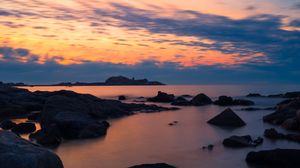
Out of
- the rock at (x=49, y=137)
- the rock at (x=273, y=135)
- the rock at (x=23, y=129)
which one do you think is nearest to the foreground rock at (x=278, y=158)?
the rock at (x=273, y=135)

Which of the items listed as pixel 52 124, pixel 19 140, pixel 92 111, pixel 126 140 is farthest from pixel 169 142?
pixel 92 111

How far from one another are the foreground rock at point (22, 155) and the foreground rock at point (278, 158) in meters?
9.66

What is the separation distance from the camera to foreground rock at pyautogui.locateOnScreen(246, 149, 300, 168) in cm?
1593

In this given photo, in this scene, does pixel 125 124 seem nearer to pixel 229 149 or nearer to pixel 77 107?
pixel 77 107

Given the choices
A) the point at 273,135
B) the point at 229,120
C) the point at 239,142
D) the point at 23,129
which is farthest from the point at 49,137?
the point at 229,120

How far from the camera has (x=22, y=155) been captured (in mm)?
9859

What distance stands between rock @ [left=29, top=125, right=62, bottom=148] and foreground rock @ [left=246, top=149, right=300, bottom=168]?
37.2ft

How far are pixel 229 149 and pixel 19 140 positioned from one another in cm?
1303

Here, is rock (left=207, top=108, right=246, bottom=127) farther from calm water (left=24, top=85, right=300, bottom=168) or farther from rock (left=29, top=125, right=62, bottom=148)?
rock (left=29, top=125, right=62, bottom=148)

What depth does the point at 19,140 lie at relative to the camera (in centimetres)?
1074

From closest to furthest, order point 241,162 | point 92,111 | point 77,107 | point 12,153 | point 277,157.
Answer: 1. point 12,153
2. point 277,157
3. point 241,162
4. point 77,107
5. point 92,111

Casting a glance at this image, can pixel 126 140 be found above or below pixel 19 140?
below

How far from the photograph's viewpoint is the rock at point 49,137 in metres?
22.6

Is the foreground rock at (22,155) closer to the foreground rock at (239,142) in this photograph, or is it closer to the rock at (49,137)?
the rock at (49,137)
